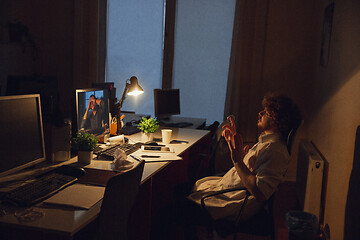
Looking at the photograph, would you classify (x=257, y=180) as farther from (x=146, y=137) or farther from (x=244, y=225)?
(x=146, y=137)

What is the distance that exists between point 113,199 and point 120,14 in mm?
4438

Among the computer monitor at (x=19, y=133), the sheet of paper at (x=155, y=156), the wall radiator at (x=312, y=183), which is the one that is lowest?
the wall radiator at (x=312, y=183)

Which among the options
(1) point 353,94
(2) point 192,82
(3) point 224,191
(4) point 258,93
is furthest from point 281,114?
(2) point 192,82

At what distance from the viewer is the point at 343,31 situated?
3045 millimetres

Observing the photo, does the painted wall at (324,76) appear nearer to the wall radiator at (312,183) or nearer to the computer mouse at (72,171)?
the wall radiator at (312,183)

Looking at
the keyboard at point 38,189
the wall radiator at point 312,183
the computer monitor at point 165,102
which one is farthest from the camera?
the computer monitor at point 165,102

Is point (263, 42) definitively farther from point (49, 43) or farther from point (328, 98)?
point (49, 43)

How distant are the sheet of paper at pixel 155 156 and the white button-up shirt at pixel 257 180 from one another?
0.29 m

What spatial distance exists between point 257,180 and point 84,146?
41.5 inches

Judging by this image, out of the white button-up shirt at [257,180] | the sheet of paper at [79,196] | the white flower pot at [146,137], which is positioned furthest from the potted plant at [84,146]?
the white flower pot at [146,137]

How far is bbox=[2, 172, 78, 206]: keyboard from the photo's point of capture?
1.54m

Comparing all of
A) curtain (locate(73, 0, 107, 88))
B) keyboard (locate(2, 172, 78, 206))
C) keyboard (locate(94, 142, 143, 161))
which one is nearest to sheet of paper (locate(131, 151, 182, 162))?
keyboard (locate(94, 142, 143, 161))

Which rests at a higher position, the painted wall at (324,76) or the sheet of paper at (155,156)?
the painted wall at (324,76)

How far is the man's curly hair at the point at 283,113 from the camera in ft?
7.22
